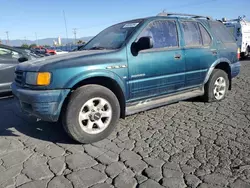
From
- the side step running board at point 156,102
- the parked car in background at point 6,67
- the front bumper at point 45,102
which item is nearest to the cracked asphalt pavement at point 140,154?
the side step running board at point 156,102

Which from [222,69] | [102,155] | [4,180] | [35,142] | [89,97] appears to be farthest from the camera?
[222,69]

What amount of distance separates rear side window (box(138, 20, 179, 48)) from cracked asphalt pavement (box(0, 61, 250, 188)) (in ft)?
4.35

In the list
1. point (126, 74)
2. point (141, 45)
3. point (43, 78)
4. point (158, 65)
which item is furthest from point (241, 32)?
point (43, 78)

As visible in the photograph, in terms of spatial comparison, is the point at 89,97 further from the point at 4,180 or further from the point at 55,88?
the point at 4,180

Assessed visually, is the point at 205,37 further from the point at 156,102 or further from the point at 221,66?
the point at 156,102

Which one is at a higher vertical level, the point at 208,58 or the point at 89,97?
the point at 208,58

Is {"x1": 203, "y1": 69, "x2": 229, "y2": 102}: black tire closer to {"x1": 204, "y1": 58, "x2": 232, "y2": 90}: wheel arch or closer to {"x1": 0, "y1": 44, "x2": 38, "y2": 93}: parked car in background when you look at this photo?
{"x1": 204, "y1": 58, "x2": 232, "y2": 90}: wheel arch

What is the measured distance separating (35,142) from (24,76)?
976 mm

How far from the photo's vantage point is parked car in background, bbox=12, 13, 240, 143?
128 inches

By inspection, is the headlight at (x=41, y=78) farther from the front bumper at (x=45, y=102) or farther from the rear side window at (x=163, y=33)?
the rear side window at (x=163, y=33)

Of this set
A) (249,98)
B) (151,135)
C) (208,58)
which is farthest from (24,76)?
(249,98)

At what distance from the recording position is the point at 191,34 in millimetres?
4809

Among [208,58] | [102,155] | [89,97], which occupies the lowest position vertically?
[102,155]

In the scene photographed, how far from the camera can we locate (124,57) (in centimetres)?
376
